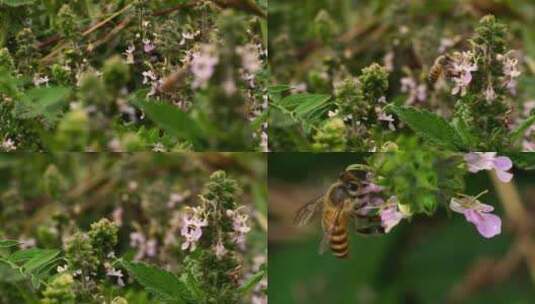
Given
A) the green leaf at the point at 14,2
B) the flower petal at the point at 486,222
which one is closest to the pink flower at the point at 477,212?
the flower petal at the point at 486,222

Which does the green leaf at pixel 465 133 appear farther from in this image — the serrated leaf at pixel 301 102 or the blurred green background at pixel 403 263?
the blurred green background at pixel 403 263

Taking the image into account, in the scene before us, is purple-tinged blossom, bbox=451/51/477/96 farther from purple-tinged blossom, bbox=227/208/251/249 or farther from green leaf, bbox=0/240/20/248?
green leaf, bbox=0/240/20/248

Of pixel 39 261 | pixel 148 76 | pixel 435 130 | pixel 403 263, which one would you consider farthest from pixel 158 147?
pixel 403 263

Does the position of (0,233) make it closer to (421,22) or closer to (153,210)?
(153,210)

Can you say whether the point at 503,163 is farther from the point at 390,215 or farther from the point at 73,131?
the point at 73,131

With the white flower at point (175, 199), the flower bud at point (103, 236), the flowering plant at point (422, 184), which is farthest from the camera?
the white flower at point (175, 199)

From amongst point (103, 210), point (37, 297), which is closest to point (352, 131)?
point (37, 297)

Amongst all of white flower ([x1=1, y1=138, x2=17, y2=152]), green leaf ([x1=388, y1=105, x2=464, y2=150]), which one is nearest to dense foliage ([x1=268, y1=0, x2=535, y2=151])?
green leaf ([x1=388, y1=105, x2=464, y2=150])
